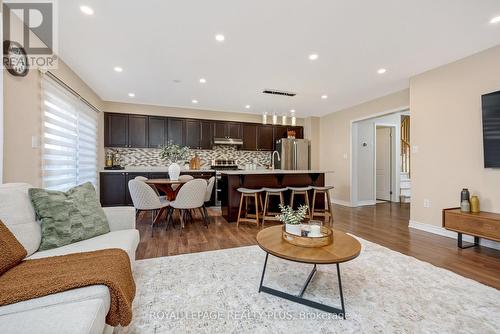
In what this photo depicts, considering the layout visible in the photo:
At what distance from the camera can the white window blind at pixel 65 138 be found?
299 cm

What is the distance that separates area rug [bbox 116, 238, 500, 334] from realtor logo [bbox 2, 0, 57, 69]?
261 centimetres

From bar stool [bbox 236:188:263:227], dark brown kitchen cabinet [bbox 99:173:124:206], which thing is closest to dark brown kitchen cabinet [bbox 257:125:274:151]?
bar stool [bbox 236:188:263:227]

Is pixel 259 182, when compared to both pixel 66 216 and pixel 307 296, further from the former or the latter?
pixel 66 216

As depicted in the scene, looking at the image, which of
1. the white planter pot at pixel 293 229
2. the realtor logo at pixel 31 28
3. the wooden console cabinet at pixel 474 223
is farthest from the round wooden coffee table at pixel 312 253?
the realtor logo at pixel 31 28

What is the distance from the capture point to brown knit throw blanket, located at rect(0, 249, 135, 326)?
42.6 inches

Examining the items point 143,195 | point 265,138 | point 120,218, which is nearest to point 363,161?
point 265,138

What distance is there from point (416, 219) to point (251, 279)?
11.0 ft

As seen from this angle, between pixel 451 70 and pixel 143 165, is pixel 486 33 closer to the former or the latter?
pixel 451 70

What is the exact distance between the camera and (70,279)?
3.83 feet

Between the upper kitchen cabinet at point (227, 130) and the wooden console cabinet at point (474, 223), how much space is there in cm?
488

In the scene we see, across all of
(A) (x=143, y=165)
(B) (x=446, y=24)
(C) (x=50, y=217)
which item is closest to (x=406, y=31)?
(B) (x=446, y=24)

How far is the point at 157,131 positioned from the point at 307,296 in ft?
17.3

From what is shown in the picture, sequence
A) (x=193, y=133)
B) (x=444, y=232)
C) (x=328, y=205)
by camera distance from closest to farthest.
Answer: (x=444, y=232) → (x=328, y=205) → (x=193, y=133)

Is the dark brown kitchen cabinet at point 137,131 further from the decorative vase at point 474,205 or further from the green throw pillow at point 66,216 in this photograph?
the decorative vase at point 474,205
